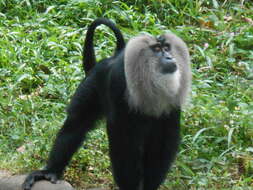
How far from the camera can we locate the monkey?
4.72 m

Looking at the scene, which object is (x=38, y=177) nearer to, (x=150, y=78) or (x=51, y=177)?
(x=51, y=177)

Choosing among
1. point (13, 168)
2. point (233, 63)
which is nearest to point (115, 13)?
point (233, 63)

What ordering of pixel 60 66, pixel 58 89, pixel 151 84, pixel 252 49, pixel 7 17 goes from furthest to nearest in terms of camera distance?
pixel 7 17
pixel 252 49
pixel 60 66
pixel 58 89
pixel 151 84

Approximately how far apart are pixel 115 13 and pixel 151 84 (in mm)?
3890

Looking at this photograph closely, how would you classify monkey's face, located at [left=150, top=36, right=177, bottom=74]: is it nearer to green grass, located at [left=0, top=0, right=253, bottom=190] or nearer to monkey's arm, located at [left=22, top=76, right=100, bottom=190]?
monkey's arm, located at [left=22, top=76, right=100, bottom=190]

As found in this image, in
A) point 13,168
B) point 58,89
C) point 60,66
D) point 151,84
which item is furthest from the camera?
point 60,66

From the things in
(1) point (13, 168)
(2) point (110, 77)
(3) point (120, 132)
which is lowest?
(1) point (13, 168)

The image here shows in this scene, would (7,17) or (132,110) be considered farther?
(7,17)

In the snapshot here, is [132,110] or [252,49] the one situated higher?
[132,110]

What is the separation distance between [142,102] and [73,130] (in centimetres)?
97

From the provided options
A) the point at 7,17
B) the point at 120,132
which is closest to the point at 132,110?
the point at 120,132

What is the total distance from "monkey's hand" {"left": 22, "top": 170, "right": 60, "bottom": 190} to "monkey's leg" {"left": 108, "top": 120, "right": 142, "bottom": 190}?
664 millimetres

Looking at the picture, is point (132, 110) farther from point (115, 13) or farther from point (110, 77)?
point (115, 13)

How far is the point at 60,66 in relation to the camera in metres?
7.45
